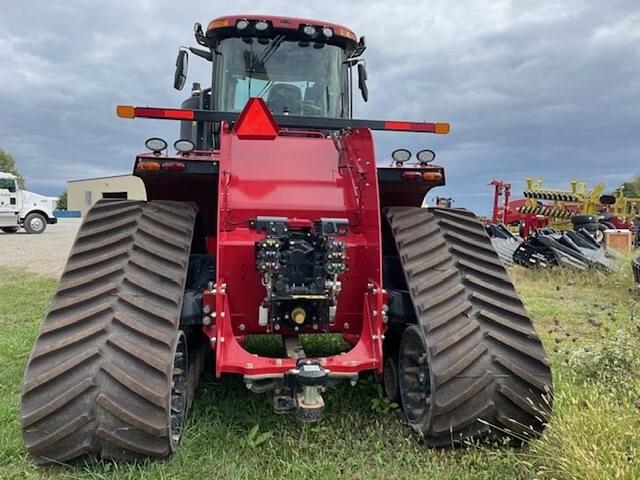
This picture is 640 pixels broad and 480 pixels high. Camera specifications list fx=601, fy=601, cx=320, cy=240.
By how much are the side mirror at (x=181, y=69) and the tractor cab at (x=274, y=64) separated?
0.29 m

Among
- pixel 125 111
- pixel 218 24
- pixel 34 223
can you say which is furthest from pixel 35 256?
pixel 125 111

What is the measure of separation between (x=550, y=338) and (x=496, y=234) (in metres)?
9.03

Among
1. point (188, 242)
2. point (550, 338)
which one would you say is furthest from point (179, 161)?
point (550, 338)

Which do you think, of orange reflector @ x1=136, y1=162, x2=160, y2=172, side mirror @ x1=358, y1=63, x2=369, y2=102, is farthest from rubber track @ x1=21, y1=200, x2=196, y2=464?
side mirror @ x1=358, y1=63, x2=369, y2=102

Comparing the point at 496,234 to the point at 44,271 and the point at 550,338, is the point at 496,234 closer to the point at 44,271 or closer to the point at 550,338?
the point at 550,338

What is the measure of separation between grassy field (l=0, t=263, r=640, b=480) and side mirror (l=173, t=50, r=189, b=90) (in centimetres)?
262

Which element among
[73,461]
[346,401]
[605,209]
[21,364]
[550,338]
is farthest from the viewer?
[605,209]

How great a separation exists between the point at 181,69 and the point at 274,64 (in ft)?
3.00

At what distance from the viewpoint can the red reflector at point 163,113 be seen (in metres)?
3.53

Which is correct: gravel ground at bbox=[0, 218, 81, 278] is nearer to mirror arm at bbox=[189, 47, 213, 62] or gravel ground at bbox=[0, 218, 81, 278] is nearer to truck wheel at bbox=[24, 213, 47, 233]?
truck wheel at bbox=[24, 213, 47, 233]

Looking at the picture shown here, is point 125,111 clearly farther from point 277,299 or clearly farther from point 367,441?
point 367,441

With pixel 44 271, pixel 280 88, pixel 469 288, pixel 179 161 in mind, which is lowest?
pixel 44 271

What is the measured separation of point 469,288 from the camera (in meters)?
3.38

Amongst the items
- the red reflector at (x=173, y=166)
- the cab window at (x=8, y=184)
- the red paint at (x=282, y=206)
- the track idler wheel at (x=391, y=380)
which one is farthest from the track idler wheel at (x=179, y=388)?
the cab window at (x=8, y=184)
